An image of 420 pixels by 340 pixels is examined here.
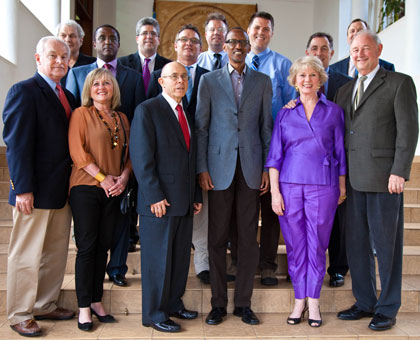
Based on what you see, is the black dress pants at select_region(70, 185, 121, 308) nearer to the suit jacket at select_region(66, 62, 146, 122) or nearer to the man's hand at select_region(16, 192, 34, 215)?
the man's hand at select_region(16, 192, 34, 215)

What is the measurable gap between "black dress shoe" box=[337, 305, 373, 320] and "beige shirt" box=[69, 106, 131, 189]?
178 cm

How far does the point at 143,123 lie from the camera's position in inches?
101

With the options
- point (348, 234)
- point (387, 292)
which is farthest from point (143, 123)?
point (387, 292)

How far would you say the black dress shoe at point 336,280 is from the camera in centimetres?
312

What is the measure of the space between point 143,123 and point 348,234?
153cm

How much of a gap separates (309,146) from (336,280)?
43.6 inches

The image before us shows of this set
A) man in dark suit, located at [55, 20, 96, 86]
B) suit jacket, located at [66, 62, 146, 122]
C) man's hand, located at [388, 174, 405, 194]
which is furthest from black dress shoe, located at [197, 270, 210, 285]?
man in dark suit, located at [55, 20, 96, 86]

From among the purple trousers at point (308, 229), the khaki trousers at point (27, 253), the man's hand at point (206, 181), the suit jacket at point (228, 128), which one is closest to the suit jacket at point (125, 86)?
the suit jacket at point (228, 128)

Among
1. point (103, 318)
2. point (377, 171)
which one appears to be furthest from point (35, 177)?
point (377, 171)

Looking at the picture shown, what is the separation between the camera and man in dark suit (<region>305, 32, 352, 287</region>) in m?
3.15

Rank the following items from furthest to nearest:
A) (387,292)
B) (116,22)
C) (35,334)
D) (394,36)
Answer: (116,22)
(394,36)
(387,292)
(35,334)

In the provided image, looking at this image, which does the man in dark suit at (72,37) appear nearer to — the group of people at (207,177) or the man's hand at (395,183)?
the group of people at (207,177)

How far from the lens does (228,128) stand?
2.75 meters

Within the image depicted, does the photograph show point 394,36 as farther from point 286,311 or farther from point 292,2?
point 286,311
